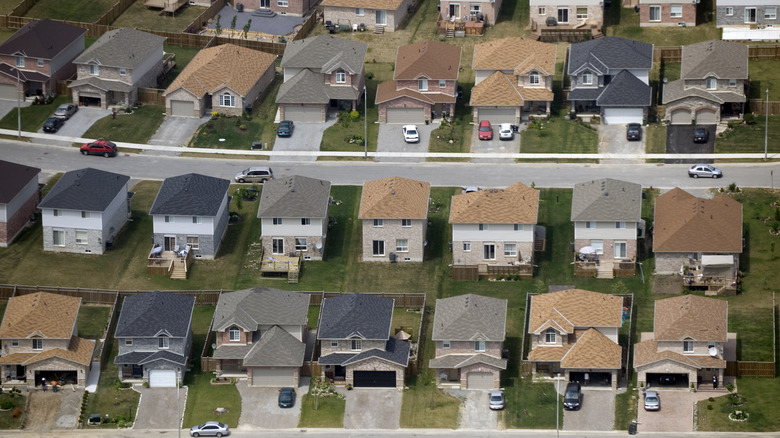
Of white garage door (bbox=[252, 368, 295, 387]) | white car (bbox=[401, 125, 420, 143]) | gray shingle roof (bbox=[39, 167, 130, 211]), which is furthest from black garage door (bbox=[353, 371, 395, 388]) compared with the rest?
white car (bbox=[401, 125, 420, 143])

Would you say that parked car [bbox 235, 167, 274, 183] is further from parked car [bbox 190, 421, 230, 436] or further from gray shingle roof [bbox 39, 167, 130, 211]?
parked car [bbox 190, 421, 230, 436]

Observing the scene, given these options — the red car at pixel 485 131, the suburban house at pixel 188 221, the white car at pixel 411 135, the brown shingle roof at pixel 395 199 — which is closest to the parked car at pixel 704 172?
the red car at pixel 485 131

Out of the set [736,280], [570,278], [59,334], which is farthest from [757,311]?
[59,334]

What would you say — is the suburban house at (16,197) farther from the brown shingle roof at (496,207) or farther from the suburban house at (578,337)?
the suburban house at (578,337)

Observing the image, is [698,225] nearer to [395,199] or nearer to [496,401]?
[395,199]

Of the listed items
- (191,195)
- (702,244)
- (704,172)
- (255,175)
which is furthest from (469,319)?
(704,172)

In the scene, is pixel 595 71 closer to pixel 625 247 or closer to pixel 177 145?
pixel 625 247
